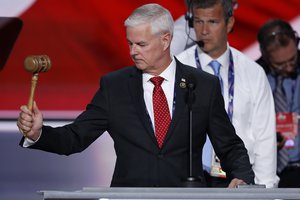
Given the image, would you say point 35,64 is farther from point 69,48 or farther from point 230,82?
point 69,48

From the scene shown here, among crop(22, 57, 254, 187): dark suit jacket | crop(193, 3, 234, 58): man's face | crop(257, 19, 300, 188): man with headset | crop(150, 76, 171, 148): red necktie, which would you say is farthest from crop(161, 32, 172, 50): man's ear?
crop(257, 19, 300, 188): man with headset

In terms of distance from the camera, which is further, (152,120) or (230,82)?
(230,82)

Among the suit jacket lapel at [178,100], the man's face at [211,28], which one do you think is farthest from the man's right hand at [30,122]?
the man's face at [211,28]

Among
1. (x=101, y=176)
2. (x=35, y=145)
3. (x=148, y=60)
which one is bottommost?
(x=101, y=176)

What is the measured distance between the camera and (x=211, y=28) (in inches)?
212

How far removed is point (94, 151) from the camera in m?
6.32

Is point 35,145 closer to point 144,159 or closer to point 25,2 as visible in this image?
point 144,159

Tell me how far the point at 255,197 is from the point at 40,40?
10.3 feet

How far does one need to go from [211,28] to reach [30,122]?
1796mm

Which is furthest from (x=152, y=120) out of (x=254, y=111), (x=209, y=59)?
(x=254, y=111)

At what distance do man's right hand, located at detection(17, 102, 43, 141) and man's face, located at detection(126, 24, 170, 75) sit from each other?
561mm

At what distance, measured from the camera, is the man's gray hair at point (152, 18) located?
420cm

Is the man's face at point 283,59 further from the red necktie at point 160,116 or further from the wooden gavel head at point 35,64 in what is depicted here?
the wooden gavel head at point 35,64

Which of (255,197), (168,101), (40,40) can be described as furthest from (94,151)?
(255,197)
